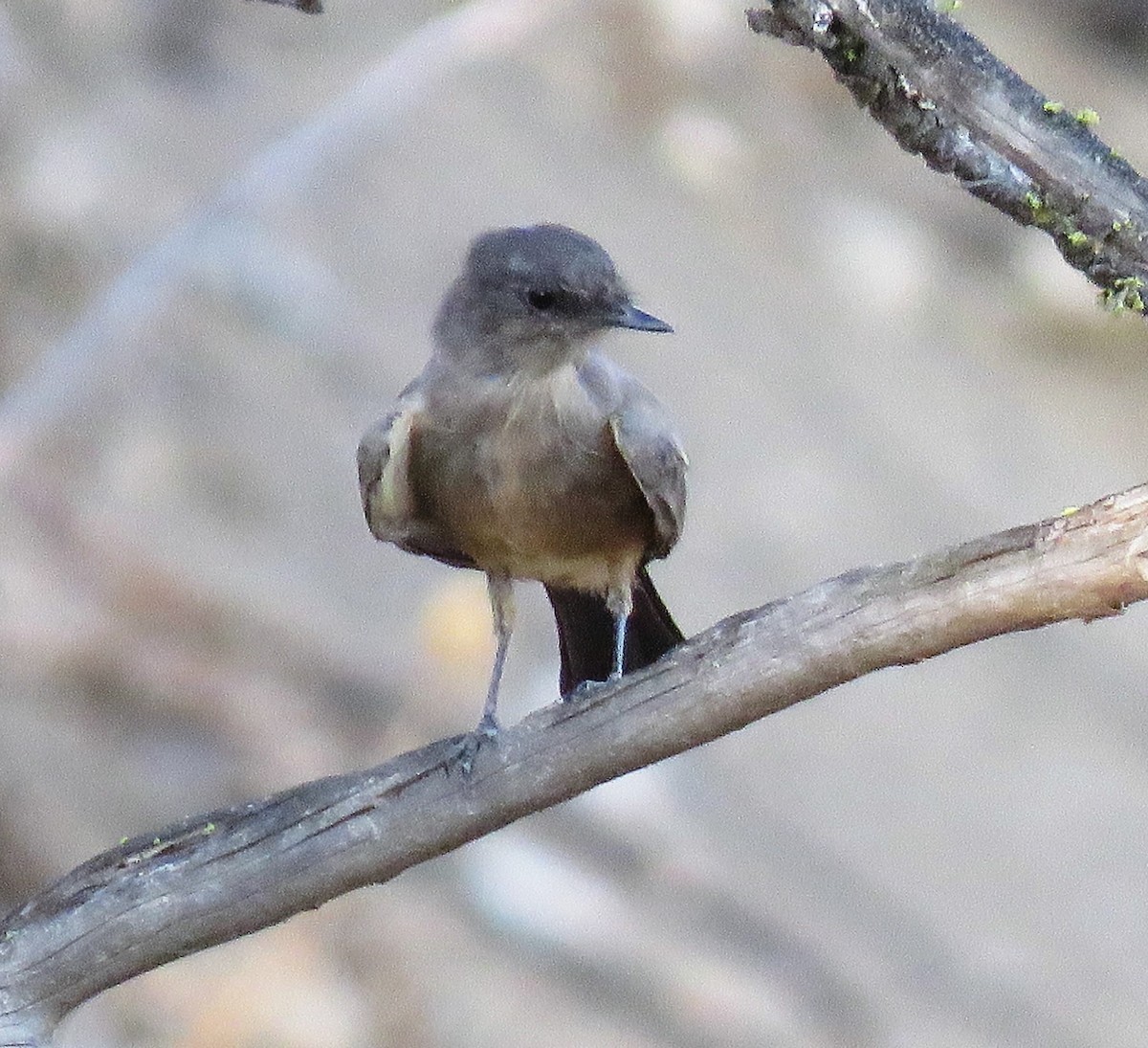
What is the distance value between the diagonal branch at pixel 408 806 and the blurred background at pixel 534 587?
1984mm

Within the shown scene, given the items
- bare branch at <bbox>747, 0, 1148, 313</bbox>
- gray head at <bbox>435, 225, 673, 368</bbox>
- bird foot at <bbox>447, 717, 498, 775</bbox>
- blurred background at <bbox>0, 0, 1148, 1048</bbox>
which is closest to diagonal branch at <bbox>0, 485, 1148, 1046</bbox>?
bird foot at <bbox>447, 717, 498, 775</bbox>

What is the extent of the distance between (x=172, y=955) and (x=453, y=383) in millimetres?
1360

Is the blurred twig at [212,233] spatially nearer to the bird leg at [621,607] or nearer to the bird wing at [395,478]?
the bird wing at [395,478]

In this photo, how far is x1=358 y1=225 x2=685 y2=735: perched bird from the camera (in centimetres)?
393

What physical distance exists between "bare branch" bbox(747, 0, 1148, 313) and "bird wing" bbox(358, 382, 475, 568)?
1437mm

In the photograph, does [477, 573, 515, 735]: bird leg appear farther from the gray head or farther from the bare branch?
the bare branch

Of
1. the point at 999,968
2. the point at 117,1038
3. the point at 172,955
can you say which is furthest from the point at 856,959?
the point at 172,955

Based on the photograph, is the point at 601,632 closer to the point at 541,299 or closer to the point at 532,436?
the point at 532,436

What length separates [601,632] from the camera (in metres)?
4.43

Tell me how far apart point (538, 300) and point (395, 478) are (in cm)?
46

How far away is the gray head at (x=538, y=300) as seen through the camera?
3.90 metres

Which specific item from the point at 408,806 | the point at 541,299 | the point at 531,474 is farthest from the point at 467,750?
the point at 541,299

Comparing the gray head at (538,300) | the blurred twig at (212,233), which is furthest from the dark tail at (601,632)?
the blurred twig at (212,233)

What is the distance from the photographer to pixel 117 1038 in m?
6.10
